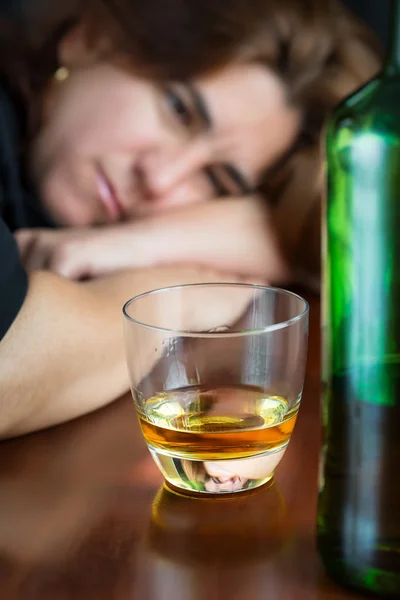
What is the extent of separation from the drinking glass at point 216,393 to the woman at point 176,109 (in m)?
0.80

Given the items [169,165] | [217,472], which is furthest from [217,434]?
[169,165]

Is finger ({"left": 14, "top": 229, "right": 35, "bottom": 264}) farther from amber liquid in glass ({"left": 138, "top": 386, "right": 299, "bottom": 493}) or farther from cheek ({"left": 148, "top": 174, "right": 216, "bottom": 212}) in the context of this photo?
amber liquid in glass ({"left": 138, "top": 386, "right": 299, "bottom": 493})

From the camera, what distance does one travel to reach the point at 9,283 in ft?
2.08

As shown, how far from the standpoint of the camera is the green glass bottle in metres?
0.37

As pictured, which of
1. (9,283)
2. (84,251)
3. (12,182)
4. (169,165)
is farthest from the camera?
(12,182)

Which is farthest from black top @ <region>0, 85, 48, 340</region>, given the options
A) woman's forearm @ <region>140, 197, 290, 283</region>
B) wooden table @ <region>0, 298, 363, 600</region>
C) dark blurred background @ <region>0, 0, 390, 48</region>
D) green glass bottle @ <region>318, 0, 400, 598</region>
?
green glass bottle @ <region>318, 0, 400, 598</region>

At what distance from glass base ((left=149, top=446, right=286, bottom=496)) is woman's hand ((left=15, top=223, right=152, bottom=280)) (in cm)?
67

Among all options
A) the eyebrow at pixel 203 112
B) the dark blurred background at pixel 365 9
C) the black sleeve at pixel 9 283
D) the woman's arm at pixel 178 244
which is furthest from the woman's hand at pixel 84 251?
the dark blurred background at pixel 365 9

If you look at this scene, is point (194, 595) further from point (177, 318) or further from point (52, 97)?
point (52, 97)

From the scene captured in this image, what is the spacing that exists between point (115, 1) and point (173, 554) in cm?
148

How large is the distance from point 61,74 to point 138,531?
1344 millimetres

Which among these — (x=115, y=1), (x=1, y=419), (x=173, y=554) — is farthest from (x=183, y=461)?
(x=115, y=1)

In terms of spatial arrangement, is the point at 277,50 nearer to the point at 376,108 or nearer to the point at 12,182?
the point at 12,182

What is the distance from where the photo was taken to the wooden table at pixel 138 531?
0.42 meters
